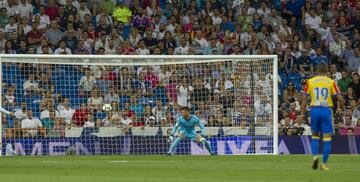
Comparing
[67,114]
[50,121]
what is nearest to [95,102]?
[67,114]

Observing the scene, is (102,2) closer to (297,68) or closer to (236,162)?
(297,68)

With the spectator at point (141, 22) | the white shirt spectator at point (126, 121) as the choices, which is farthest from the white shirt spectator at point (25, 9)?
the white shirt spectator at point (126, 121)

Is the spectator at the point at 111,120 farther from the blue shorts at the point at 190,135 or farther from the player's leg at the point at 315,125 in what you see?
the player's leg at the point at 315,125

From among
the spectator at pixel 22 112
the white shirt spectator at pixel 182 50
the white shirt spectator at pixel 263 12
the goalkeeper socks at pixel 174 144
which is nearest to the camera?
the goalkeeper socks at pixel 174 144

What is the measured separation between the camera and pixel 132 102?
30.2m

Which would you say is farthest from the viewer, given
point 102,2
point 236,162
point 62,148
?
point 102,2

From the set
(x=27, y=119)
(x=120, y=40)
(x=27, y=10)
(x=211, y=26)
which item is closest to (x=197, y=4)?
(x=211, y=26)

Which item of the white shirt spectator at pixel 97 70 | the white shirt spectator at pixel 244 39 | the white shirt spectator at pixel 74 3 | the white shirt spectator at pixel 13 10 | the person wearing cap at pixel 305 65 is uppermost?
the white shirt spectator at pixel 74 3

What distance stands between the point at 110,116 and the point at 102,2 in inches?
289

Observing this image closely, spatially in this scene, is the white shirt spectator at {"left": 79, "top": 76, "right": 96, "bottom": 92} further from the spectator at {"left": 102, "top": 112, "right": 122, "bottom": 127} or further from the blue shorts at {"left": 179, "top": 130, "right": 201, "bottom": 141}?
the blue shorts at {"left": 179, "top": 130, "right": 201, "bottom": 141}

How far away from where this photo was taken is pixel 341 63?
36.4m

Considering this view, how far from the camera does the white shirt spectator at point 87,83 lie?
3019cm

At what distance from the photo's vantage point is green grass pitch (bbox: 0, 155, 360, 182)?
17703mm

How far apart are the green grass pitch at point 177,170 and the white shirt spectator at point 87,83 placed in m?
5.24
